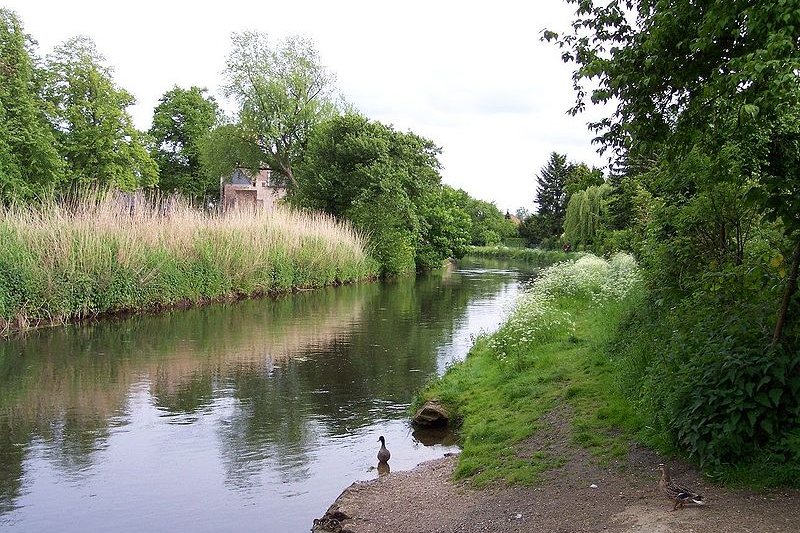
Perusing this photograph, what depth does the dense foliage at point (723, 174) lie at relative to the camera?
19.3ft

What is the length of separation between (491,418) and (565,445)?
217cm

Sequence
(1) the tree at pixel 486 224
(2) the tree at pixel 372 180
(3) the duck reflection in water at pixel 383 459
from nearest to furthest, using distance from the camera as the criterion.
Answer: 1. (3) the duck reflection in water at pixel 383 459
2. (2) the tree at pixel 372 180
3. (1) the tree at pixel 486 224

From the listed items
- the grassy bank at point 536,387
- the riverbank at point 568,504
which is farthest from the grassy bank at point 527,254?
the riverbank at point 568,504

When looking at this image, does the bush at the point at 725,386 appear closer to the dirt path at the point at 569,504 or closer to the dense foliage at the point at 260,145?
the dirt path at the point at 569,504

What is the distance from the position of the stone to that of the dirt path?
2719 millimetres

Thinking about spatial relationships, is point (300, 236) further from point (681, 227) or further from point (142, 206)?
point (681, 227)

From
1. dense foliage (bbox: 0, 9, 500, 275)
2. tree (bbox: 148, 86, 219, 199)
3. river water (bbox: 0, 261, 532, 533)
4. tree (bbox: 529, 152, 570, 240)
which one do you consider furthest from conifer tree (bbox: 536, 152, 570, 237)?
river water (bbox: 0, 261, 532, 533)

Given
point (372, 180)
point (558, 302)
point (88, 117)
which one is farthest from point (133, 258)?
point (88, 117)

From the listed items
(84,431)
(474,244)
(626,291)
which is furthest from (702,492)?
(474,244)

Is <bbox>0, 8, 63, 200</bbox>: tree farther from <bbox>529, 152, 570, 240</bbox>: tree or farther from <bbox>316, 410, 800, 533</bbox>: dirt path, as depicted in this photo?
<bbox>529, 152, 570, 240</bbox>: tree

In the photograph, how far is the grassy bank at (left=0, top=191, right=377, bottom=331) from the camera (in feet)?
70.6

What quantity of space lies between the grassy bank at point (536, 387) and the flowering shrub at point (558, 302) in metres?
0.03

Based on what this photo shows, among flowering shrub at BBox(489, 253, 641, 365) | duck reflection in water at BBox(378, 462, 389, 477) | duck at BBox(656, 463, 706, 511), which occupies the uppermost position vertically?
flowering shrub at BBox(489, 253, 641, 365)

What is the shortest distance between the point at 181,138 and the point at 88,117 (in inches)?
759
